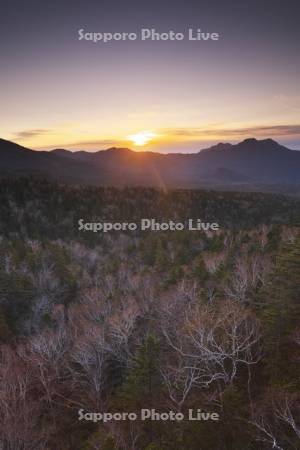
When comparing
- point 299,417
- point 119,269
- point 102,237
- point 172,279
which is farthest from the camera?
point 102,237

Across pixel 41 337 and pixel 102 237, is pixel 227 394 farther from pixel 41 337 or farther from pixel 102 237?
pixel 102 237

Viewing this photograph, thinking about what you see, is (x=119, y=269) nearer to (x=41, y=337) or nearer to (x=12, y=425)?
(x=41, y=337)

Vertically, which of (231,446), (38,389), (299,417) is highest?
(299,417)

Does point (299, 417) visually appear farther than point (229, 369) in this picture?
No

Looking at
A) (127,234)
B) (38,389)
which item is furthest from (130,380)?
(127,234)

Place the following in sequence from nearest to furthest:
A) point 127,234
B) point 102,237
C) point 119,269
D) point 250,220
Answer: point 119,269 < point 102,237 < point 127,234 < point 250,220

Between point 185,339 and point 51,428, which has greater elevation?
point 185,339
